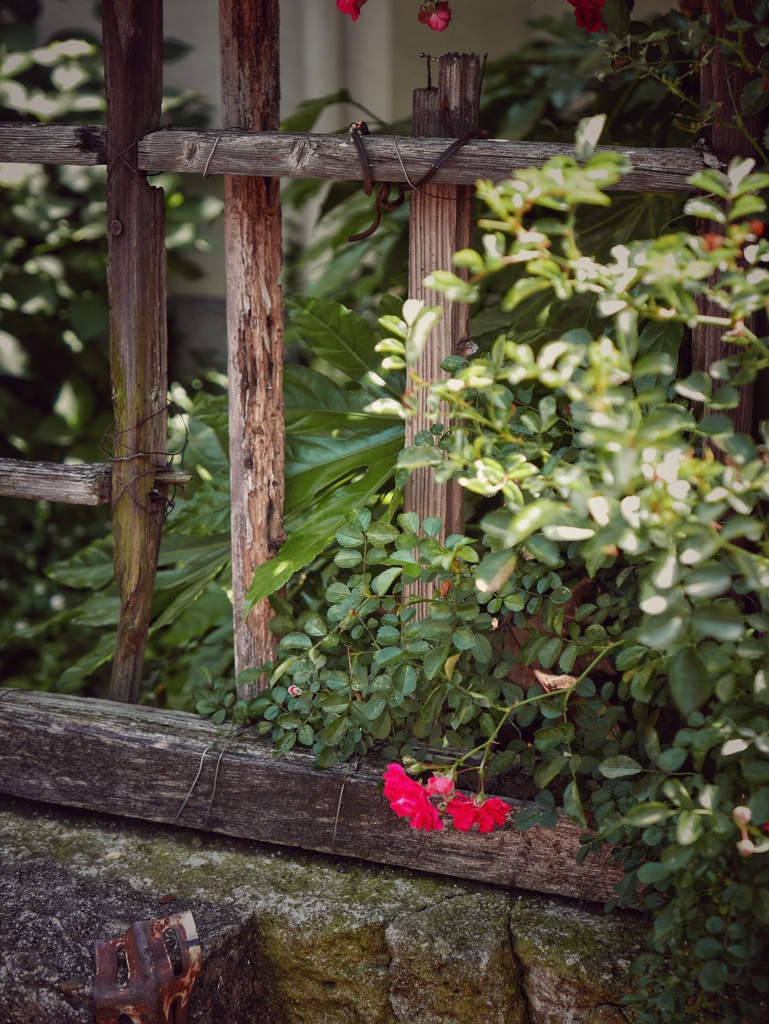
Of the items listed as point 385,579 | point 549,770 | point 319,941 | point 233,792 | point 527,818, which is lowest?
point 319,941

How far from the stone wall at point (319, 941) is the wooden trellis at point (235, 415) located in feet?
0.23

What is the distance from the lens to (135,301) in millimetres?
1764

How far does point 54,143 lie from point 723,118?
1174 mm

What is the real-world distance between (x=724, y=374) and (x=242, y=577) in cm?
102

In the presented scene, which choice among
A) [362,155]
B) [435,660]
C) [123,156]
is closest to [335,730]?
[435,660]

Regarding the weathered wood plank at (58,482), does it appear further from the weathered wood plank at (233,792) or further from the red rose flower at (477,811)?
the red rose flower at (477,811)

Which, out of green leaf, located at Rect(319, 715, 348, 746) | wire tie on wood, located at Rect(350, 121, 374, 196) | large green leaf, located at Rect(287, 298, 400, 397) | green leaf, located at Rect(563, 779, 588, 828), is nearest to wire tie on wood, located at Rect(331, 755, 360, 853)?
green leaf, located at Rect(319, 715, 348, 746)

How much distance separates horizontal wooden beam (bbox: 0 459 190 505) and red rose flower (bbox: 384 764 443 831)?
0.75m

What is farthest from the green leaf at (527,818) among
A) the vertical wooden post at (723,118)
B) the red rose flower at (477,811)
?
the vertical wooden post at (723,118)

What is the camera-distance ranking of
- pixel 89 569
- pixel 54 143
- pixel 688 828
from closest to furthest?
1. pixel 688 828
2. pixel 54 143
3. pixel 89 569

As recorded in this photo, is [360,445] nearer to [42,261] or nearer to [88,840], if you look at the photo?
[88,840]

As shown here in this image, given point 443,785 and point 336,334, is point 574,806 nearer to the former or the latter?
point 443,785

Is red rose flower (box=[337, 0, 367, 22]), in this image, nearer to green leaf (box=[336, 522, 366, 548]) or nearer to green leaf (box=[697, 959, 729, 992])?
green leaf (box=[336, 522, 366, 548])

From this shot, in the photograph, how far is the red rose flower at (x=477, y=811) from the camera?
1464mm
